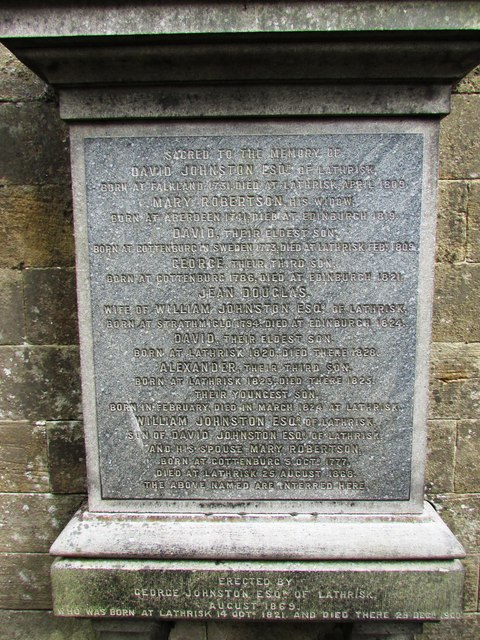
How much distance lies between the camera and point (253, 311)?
2.02 m

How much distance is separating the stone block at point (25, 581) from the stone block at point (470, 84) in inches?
125

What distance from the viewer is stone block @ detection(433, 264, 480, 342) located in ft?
7.75

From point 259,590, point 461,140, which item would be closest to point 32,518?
point 259,590

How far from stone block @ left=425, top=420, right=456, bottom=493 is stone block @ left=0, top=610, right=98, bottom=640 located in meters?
2.00

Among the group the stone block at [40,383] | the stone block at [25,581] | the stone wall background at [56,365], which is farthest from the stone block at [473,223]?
the stone block at [25,581]

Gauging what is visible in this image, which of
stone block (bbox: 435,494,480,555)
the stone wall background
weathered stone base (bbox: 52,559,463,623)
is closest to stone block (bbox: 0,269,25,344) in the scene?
the stone wall background

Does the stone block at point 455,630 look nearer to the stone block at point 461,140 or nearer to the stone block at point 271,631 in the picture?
the stone block at point 271,631

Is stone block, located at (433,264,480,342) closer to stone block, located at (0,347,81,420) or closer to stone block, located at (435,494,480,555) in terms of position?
stone block, located at (435,494,480,555)

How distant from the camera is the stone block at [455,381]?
2.41 m

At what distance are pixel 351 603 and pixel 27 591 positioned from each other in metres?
1.74

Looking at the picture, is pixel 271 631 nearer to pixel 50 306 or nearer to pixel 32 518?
pixel 32 518

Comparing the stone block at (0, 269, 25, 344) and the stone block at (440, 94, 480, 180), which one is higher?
the stone block at (440, 94, 480, 180)

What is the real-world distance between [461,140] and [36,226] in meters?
2.11

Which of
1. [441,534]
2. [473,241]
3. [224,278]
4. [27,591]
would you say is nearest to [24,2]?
[224,278]
